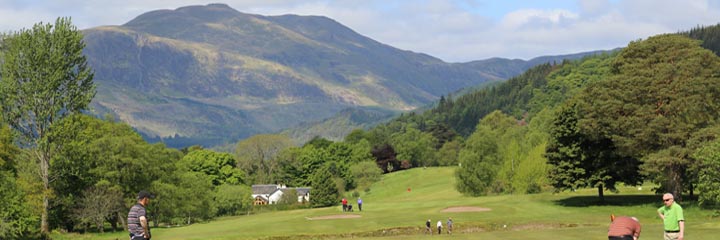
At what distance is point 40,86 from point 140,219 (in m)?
55.8

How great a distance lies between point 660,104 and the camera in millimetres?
67125

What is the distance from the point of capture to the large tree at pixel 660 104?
212ft

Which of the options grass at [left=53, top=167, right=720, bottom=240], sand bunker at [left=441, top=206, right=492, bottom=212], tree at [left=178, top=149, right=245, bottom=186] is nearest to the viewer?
grass at [left=53, top=167, right=720, bottom=240]

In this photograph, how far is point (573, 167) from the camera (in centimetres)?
7456

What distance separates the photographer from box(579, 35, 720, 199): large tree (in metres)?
64.8

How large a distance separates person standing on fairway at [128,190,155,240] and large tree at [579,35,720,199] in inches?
1945

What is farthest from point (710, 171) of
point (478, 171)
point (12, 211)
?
point (478, 171)

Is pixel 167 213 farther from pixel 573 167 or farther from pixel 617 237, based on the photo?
pixel 617 237

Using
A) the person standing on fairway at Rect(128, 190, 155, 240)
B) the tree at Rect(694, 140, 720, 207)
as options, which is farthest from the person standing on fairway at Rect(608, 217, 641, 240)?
the tree at Rect(694, 140, 720, 207)

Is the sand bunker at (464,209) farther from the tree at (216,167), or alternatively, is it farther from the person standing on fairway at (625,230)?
the tree at (216,167)

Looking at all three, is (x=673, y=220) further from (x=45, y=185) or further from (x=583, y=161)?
(x=45, y=185)

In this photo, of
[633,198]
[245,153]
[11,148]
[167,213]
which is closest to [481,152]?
[633,198]

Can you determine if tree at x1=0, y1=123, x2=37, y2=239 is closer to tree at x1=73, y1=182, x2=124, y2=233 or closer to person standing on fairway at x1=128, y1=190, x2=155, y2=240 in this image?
tree at x1=73, y1=182, x2=124, y2=233

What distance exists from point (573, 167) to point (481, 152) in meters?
48.8
